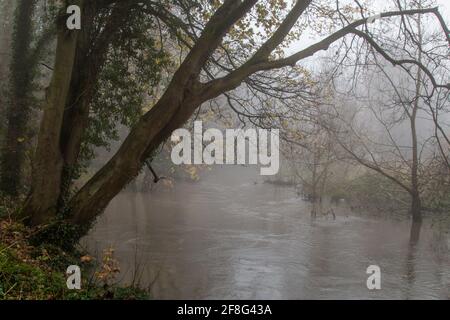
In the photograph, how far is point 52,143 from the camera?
7.97 meters

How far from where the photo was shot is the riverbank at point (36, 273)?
5.40m

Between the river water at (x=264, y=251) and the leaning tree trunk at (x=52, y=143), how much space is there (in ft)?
6.86

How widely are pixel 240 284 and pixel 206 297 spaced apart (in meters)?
1.16

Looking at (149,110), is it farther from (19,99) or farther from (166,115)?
(19,99)

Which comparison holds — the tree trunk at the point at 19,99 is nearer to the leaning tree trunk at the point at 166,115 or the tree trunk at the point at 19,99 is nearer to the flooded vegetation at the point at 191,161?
the flooded vegetation at the point at 191,161

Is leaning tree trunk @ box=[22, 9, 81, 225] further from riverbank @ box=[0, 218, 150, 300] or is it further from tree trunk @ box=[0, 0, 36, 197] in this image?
tree trunk @ box=[0, 0, 36, 197]

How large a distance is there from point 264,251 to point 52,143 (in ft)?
23.8

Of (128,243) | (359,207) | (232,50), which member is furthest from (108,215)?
(359,207)

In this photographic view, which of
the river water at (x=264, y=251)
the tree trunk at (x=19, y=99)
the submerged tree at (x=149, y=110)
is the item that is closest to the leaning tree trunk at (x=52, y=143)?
the submerged tree at (x=149, y=110)

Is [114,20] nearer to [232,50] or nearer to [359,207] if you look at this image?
[232,50]

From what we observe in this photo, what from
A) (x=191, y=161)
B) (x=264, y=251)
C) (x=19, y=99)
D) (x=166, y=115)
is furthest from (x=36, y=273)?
(x=191, y=161)

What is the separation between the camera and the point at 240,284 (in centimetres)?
986
